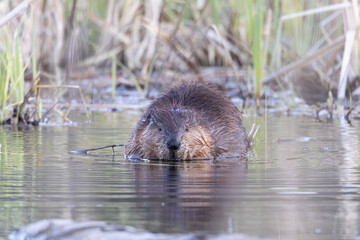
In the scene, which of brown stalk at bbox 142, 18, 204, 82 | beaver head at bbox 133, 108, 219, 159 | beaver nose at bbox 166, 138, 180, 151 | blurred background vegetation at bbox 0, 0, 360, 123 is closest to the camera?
beaver nose at bbox 166, 138, 180, 151

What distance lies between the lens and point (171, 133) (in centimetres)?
555

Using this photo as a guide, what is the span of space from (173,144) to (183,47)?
6368 millimetres

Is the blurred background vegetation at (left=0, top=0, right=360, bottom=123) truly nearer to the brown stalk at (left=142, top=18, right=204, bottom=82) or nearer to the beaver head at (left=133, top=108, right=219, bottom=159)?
the brown stalk at (left=142, top=18, right=204, bottom=82)

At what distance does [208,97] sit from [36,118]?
2342 mm

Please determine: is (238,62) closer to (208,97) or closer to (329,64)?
(329,64)

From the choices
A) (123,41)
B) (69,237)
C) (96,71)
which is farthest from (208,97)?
(96,71)

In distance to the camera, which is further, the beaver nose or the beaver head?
the beaver head

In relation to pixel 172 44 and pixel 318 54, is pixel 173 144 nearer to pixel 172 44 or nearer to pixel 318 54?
pixel 318 54

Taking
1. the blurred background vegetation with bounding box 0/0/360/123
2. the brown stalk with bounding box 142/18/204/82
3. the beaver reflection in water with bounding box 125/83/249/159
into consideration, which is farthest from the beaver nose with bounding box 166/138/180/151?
the brown stalk with bounding box 142/18/204/82

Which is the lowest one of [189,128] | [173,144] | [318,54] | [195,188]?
[195,188]

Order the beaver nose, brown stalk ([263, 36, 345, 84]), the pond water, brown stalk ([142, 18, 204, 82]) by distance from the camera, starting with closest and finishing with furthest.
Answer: the pond water
the beaver nose
brown stalk ([263, 36, 345, 84])
brown stalk ([142, 18, 204, 82])

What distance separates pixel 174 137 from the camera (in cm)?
551

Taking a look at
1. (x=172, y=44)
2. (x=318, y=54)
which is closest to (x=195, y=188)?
(x=318, y=54)

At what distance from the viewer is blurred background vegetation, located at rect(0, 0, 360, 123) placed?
7.88m
